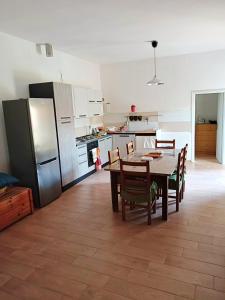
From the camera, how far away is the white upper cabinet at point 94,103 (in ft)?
18.4

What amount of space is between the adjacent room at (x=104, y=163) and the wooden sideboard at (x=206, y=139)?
1.06 meters

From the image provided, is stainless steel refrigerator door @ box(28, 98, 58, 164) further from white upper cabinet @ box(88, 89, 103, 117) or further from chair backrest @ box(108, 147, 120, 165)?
white upper cabinet @ box(88, 89, 103, 117)

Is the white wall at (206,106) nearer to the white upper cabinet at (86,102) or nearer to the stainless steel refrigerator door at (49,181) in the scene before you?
the white upper cabinet at (86,102)

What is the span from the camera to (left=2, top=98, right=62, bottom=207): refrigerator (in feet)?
11.3

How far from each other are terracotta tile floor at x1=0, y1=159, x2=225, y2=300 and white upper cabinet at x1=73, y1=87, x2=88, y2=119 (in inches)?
86.6

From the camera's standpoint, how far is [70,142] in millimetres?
4516

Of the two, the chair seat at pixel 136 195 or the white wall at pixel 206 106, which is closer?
the chair seat at pixel 136 195

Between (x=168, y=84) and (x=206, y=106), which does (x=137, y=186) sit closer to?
(x=168, y=84)

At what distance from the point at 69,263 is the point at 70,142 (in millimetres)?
2583

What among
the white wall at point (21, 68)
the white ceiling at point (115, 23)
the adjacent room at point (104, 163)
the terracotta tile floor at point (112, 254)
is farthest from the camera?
the white wall at point (21, 68)

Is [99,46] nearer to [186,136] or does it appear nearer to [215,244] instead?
[186,136]

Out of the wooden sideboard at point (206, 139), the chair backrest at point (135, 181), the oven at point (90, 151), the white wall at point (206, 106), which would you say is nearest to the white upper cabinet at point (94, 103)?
the oven at point (90, 151)

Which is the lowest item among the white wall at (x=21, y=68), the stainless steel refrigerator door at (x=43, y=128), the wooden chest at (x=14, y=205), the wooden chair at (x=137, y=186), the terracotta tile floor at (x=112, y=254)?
the terracotta tile floor at (x=112, y=254)

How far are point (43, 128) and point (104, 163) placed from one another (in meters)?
2.63
